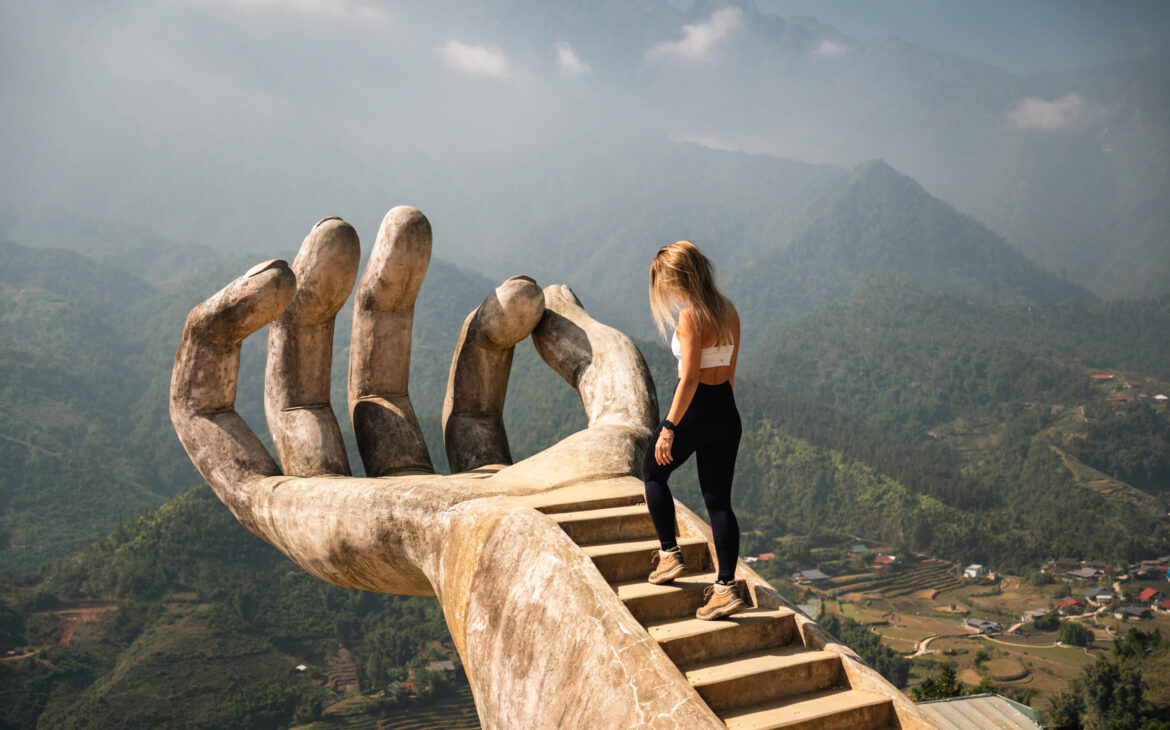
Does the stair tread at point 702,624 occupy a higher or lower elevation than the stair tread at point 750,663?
higher

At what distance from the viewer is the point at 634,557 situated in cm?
557

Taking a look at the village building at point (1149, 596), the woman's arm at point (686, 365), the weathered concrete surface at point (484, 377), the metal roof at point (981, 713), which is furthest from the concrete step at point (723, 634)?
the village building at point (1149, 596)

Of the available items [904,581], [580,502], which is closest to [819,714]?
[580,502]

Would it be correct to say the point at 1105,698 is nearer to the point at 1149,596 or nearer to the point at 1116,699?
the point at 1116,699

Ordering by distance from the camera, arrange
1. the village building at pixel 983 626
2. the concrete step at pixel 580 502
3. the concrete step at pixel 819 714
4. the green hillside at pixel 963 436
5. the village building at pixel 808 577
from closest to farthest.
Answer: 1. the concrete step at pixel 819 714
2. the concrete step at pixel 580 502
3. the village building at pixel 983 626
4. the village building at pixel 808 577
5. the green hillside at pixel 963 436

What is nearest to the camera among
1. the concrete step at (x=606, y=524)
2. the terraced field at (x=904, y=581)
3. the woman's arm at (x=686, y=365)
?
the woman's arm at (x=686, y=365)

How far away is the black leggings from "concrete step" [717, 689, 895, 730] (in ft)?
2.35

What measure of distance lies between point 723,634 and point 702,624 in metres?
0.13

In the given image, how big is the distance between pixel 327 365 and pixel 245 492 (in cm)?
177

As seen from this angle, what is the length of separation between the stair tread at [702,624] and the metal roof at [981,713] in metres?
22.9

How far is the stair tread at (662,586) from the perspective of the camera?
522 centimetres

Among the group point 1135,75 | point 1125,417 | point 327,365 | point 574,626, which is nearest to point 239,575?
point 327,365

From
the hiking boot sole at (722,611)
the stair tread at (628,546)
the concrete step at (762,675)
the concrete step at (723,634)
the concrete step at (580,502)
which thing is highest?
the concrete step at (580,502)

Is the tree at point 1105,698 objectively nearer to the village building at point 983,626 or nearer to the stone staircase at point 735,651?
the village building at point 983,626
